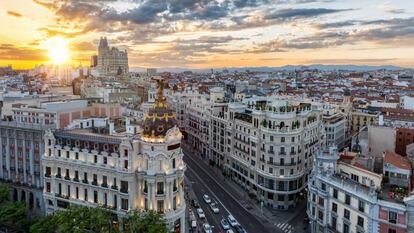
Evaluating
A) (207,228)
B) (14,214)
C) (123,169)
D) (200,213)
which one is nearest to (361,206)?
(207,228)

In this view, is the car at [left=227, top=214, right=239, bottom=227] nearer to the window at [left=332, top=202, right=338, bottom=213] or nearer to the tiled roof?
the window at [left=332, top=202, right=338, bottom=213]

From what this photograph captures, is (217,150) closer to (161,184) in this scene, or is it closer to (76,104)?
(76,104)

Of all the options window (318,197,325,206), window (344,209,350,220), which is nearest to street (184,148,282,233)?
window (318,197,325,206)

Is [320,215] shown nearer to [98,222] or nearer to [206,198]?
[206,198]

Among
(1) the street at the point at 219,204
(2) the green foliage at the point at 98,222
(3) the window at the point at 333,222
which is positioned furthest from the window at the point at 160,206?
(3) the window at the point at 333,222

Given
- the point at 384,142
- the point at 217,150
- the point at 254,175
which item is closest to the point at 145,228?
the point at 254,175

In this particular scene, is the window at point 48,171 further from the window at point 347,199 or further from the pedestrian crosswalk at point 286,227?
the window at point 347,199
